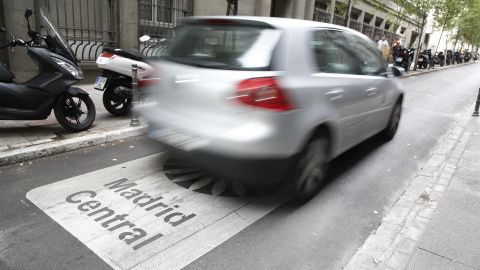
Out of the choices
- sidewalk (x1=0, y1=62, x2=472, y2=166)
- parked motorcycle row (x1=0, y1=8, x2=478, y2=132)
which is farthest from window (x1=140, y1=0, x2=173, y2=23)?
sidewalk (x1=0, y1=62, x2=472, y2=166)

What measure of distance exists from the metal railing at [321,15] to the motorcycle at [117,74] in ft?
51.8

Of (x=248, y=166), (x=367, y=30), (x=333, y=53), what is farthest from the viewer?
(x=367, y=30)

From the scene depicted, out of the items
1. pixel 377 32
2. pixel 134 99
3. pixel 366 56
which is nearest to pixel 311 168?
pixel 366 56

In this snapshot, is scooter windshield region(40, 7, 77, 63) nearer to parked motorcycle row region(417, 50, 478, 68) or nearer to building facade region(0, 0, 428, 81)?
building facade region(0, 0, 428, 81)

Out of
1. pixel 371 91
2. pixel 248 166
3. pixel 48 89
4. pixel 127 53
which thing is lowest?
pixel 248 166

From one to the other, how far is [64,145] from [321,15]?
19.0 meters

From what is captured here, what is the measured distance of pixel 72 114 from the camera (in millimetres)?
5305

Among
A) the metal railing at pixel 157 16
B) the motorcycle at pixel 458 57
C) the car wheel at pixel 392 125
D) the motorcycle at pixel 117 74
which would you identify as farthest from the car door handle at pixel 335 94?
the motorcycle at pixel 458 57

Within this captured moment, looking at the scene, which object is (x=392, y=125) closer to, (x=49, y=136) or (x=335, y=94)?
(x=335, y=94)

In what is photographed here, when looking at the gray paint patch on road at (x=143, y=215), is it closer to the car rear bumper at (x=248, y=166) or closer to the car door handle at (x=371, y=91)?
the car rear bumper at (x=248, y=166)

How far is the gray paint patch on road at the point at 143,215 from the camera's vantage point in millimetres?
2735

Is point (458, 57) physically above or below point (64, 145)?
above

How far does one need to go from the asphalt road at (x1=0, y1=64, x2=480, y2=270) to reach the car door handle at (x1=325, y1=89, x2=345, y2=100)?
1114 millimetres

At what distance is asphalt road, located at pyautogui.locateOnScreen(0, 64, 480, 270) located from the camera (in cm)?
268
